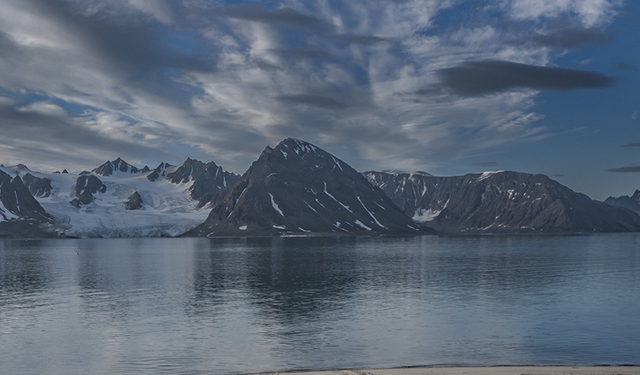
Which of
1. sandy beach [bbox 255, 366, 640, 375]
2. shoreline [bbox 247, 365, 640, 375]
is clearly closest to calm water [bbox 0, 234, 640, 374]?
shoreline [bbox 247, 365, 640, 375]

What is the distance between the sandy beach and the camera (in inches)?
1315

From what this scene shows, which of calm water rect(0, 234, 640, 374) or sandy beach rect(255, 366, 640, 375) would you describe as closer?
sandy beach rect(255, 366, 640, 375)

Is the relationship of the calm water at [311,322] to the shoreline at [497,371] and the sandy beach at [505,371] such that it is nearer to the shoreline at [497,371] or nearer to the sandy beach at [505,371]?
the shoreline at [497,371]

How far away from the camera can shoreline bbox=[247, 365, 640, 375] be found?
3344 centimetres

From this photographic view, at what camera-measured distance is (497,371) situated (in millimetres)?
34000

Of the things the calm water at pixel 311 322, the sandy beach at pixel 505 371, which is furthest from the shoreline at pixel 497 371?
Result: the calm water at pixel 311 322

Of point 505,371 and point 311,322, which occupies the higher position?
point 505,371

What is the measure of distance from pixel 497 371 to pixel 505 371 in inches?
20.2

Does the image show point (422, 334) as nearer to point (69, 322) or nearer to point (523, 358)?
point (523, 358)

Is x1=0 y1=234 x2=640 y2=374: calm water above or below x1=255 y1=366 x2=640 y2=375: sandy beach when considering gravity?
below

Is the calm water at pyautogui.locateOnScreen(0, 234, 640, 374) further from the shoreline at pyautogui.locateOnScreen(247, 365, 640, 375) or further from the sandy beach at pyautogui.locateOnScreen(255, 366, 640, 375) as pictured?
the sandy beach at pyautogui.locateOnScreen(255, 366, 640, 375)

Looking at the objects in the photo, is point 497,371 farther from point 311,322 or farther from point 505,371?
point 311,322

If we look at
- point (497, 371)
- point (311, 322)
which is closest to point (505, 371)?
point (497, 371)

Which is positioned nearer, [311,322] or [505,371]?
[505,371]
